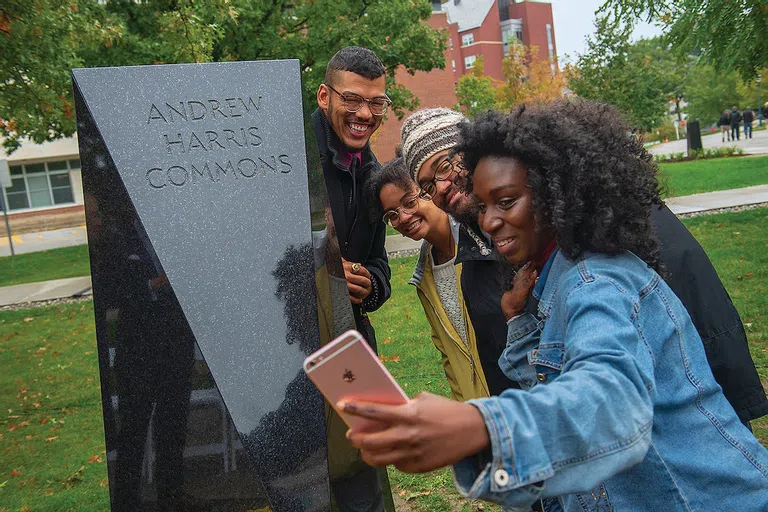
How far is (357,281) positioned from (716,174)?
1879cm

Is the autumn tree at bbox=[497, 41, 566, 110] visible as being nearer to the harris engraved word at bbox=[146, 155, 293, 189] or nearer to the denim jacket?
the harris engraved word at bbox=[146, 155, 293, 189]

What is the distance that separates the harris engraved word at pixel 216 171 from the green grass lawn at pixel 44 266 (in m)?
13.4

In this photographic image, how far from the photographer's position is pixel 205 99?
2.88 m

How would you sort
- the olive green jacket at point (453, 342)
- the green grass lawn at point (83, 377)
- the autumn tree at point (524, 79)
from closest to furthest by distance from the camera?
the olive green jacket at point (453, 342)
the green grass lawn at point (83, 377)
the autumn tree at point (524, 79)

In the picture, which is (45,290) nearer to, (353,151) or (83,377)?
(83,377)

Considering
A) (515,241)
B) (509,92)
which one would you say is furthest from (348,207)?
(509,92)

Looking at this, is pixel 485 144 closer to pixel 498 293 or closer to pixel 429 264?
pixel 498 293

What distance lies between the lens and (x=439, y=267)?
12.0ft

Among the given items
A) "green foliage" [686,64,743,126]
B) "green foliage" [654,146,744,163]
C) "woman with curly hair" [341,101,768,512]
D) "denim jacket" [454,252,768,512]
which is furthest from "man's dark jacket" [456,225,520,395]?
"green foliage" [686,64,743,126]

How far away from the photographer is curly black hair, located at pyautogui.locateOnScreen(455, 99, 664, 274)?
1.79 meters

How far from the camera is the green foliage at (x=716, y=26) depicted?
9125mm

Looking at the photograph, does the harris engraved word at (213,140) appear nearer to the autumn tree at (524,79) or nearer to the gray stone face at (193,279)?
the gray stone face at (193,279)

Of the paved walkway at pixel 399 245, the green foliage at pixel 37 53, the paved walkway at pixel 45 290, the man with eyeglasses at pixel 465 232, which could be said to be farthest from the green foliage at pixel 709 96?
the man with eyeglasses at pixel 465 232

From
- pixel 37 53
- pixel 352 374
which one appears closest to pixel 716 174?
pixel 37 53
